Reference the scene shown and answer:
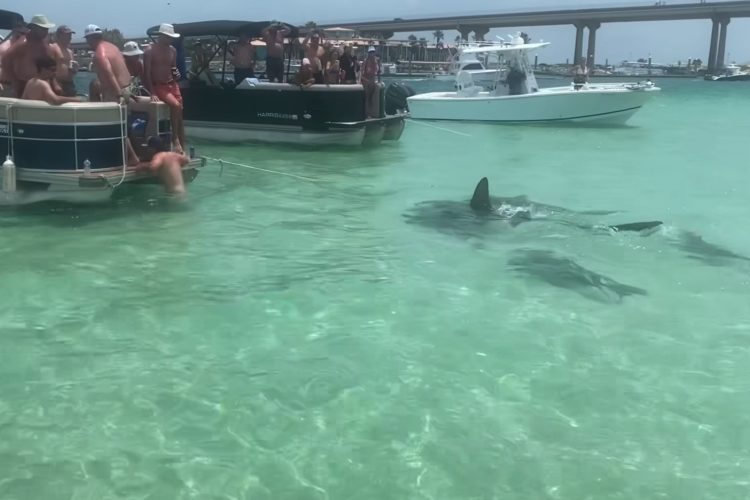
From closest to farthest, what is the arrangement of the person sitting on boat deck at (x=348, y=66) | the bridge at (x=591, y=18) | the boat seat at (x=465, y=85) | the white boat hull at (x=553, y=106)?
the person sitting on boat deck at (x=348, y=66), the white boat hull at (x=553, y=106), the boat seat at (x=465, y=85), the bridge at (x=591, y=18)

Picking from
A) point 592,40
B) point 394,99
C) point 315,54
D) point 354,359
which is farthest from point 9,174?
point 592,40

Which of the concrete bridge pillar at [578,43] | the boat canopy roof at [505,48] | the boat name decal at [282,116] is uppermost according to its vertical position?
the concrete bridge pillar at [578,43]

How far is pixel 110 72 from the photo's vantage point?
8523mm

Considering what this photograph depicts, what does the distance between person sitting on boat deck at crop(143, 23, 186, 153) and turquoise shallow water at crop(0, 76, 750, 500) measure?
107 centimetres

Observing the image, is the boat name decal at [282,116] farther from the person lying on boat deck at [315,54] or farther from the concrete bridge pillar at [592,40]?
the concrete bridge pillar at [592,40]

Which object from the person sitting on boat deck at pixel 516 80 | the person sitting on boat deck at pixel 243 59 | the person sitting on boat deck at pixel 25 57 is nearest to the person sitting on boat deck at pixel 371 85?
the person sitting on boat deck at pixel 243 59

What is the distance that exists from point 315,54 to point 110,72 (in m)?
6.59

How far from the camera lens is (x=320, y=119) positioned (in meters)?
14.8

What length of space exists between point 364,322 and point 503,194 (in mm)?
6198

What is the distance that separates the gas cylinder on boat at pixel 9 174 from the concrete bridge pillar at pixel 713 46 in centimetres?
8007

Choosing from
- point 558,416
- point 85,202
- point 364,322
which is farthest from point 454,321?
point 85,202

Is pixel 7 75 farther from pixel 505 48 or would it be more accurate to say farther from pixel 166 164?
pixel 505 48

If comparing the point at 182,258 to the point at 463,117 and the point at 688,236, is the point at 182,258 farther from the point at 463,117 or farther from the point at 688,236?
the point at 463,117

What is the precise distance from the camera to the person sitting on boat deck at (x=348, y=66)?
51.7 ft
